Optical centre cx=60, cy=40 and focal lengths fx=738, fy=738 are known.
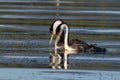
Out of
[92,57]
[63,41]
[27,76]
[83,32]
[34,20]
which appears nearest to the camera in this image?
[27,76]

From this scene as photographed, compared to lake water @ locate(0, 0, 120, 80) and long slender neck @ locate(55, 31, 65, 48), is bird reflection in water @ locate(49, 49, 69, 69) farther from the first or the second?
long slender neck @ locate(55, 31, 65, 48)

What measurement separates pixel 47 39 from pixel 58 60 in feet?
15.5

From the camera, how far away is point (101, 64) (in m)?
17.5

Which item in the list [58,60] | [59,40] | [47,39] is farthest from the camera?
[47,39]

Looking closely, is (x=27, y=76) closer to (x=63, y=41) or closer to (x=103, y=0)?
(x=63, y=41)

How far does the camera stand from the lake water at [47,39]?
53.3 ft

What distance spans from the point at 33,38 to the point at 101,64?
614 cm

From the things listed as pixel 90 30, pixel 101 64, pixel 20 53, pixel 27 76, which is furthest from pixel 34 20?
pixel 27 76

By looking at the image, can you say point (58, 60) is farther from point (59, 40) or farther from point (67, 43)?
point (59, 40)

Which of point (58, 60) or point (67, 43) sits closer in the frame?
point (58, 60)

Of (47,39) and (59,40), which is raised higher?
(59,40)

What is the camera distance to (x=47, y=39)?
23.4 m

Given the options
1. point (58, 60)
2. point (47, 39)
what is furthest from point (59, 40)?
point (58, 60)

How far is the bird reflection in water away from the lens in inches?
678
